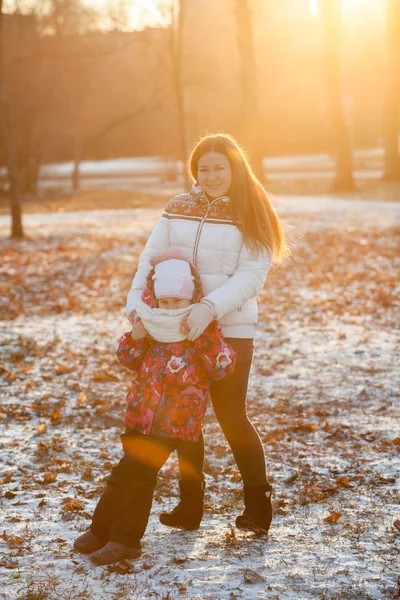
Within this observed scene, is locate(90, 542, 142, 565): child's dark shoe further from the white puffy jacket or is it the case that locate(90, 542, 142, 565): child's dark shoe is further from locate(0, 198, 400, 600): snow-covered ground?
the white puffy jacket

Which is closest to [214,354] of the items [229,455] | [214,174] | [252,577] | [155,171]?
[214,174]

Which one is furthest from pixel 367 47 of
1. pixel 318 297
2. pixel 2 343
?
pixel 2 343

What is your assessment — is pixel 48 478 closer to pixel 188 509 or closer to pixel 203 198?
pixel 188 509

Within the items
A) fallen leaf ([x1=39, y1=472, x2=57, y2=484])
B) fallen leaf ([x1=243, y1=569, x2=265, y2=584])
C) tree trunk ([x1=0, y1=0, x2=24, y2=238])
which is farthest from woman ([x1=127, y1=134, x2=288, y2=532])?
tree trunk ([x1=0, y1=0, x2=24, y2=238])

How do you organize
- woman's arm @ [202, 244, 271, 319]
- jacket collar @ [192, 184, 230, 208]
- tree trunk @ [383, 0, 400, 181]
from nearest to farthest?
woman's arm @ [202, 244, 271, 319] < jacket collar @ [192, 184, 230, 208] < tree trunk @ [383, 0, 400, 181]

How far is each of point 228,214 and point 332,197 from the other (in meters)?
22.2

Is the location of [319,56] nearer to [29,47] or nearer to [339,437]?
[29,47]

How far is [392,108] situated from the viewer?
2933 centimetres

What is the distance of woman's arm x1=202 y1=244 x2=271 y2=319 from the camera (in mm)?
3557

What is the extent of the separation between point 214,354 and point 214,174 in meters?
0.86

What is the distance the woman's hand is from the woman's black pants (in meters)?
0.30

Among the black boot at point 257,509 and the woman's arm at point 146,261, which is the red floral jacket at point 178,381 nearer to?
the woman's arm at point 146,261

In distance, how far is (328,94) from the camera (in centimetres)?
2700

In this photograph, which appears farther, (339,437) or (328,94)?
(328,94)
